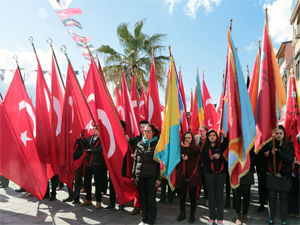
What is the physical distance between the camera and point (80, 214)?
560 cm

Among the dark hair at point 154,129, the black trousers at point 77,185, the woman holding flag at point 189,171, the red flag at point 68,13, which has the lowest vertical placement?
the black trousers at point 77,185

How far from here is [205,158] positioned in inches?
198

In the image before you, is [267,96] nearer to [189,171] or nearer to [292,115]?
[292,115]

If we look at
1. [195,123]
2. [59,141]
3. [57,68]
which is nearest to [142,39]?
[195,123]

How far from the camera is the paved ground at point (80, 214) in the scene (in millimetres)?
5148

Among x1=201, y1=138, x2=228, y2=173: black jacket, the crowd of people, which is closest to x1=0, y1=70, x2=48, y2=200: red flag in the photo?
the crowd of people

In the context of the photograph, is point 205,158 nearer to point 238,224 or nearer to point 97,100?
point 238,224

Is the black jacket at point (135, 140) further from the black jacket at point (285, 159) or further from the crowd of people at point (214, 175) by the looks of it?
the black jacket at point (285, 159)

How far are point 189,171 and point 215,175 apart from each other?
56 centimetres

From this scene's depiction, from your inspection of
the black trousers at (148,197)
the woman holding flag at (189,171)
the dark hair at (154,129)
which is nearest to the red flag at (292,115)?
the woman holding flag at (189,171)

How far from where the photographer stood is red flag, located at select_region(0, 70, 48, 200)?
545 cm

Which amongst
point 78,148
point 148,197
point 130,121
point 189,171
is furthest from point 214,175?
point 78,148

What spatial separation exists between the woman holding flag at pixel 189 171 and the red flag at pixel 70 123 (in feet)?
8.26

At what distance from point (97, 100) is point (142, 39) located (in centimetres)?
1164
